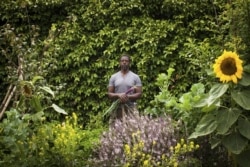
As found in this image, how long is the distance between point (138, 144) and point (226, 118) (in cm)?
75

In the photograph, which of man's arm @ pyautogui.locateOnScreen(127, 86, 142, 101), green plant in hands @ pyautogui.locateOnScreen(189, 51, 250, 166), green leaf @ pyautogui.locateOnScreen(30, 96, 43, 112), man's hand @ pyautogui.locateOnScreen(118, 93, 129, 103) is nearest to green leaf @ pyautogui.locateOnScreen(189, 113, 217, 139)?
green plant in hands @ pyautogui.locateOnScreen(189, 51, 250, 166)

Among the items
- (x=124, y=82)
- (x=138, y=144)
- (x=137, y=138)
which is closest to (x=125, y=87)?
(x=124, y=82)

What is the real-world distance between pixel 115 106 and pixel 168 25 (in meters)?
2.68

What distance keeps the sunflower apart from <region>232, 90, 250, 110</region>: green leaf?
0.30 ft

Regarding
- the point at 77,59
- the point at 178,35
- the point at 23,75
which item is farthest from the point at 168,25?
the point at 23,75

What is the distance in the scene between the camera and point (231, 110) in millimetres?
3461

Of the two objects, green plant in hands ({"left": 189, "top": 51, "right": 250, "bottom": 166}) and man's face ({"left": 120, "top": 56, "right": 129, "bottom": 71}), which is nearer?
green plant in hands ({"left": 189, "top": 51, "right": 250, "bottom": 166})

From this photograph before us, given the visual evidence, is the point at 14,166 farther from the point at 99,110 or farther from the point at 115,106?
the point at 99,110

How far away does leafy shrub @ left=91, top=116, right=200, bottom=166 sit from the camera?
374 cm

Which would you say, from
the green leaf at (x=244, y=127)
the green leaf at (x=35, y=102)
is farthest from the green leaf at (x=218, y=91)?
the green leaf at (x=35, y=102)

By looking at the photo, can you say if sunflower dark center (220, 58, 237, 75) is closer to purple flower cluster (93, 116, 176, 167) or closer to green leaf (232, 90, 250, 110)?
green leaf (232, 90, 250, 110)

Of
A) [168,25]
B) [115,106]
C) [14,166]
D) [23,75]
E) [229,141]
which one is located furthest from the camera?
[168,25]

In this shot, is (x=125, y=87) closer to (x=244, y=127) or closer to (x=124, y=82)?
(x=124, y=82)

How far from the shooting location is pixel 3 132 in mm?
3982
